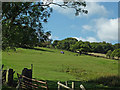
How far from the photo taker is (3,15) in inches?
752

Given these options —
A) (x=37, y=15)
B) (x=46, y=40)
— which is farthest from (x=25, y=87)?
(x=37, y=15)

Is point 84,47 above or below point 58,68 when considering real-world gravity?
above

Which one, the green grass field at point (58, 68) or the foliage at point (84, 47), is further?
the foliage at point (84, 47)

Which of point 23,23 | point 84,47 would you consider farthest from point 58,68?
point 84,47

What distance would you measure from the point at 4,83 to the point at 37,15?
31.0ft

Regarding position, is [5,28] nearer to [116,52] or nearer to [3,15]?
[3,15]

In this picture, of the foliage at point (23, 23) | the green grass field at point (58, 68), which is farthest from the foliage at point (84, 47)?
the foliage at point (23, 23)

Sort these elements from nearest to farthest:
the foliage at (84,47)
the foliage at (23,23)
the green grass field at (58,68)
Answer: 1. the foliage at (23,23)
2. the green grass field at (58,68)
3. the foliage at (84,47)

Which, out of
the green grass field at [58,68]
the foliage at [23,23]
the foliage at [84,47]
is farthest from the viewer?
the foliage at [84,47]

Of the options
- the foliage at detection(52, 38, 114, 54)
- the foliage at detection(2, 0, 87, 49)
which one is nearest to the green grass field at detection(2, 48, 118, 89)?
the foliage at detection(2, 0, 87, 49)

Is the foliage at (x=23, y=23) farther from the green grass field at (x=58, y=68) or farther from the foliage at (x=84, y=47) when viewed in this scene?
the foliage at (x=84, y=47)

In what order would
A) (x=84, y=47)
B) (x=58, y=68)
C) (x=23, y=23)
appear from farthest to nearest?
(x=84, y=47) < (x=58, y=68) < (x=23, y=23)

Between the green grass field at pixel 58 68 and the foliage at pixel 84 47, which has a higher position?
the foliage at pixel 84 47

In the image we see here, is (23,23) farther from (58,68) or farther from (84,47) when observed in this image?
(84,47)
